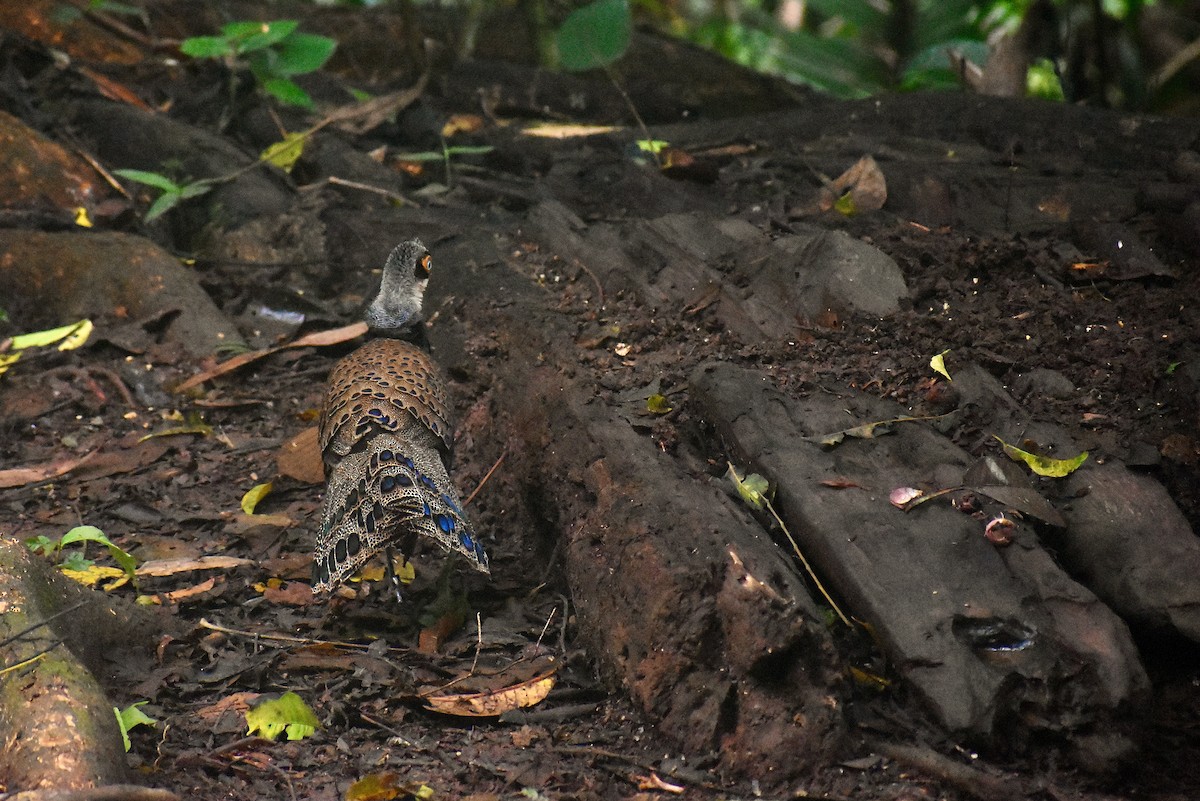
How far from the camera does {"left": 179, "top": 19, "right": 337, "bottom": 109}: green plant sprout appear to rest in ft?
22.5

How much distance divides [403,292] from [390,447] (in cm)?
154

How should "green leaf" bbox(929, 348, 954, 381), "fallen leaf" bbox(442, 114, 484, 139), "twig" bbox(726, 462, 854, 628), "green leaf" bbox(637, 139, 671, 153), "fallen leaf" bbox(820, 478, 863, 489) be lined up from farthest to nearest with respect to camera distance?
"fallen leaf" bbox(442, 114, 484, 139) < "green leaf" bbox(637, 139, 671, 153) < "green leaf" bbox(929, 348, 954, 381) < "fallen leaf" bbox(820, 478, 863, 489) < "twig" bbox(726, 462, 854, 628)

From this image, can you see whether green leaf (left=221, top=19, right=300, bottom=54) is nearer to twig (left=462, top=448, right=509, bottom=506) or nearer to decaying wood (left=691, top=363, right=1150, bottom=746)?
twig (left=462, top=448, right=509, bottom=506)

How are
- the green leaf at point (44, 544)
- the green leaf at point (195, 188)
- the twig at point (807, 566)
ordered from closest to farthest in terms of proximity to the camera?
the twig at point (807, 566) → the green leaf at point (44, 544) → the green leaf at point (195, 188)

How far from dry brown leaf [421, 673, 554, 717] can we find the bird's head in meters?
2.40

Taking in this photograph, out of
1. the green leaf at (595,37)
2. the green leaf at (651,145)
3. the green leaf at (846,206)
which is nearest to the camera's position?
the green leaf at (846,206)

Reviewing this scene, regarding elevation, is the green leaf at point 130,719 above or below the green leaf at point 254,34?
below

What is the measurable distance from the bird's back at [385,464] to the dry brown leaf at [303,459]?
42 centimetres

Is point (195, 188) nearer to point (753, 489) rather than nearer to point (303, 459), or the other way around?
point (303, 459)

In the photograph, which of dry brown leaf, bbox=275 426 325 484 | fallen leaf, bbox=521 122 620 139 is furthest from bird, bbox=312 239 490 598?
fallen leaf, bbox=521 122 620 139

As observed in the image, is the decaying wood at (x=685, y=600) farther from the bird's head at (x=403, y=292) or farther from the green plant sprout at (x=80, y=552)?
the green plant sprout at (x=80, y=552)

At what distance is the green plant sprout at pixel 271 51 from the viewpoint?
6.84m

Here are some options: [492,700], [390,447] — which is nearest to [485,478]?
[390,447]

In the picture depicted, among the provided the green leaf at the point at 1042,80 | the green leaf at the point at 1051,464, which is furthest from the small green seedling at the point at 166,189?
the green leaf at the point at 1042,80
